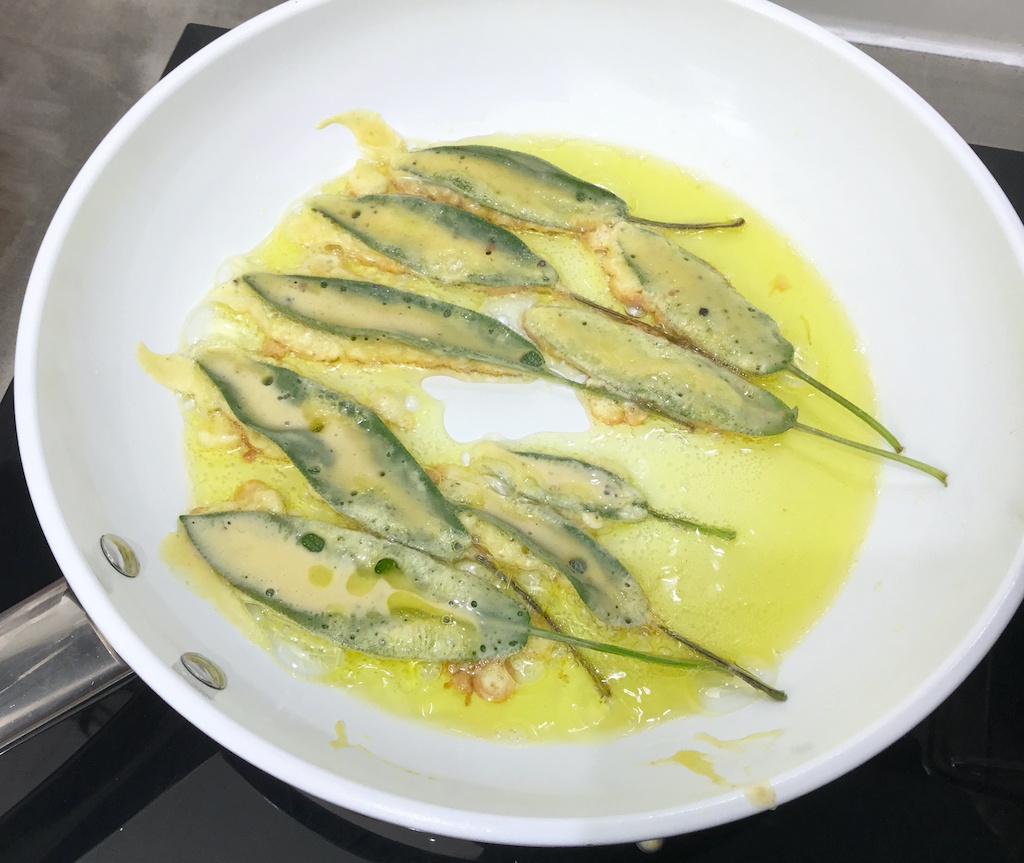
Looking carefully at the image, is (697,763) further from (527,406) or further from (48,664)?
(48,664)

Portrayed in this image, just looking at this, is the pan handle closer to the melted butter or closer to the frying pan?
the frying pan

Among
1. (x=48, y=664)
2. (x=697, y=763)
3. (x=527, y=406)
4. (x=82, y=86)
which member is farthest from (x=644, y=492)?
(x=82, y=86)

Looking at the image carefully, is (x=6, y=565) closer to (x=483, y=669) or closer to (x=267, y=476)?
(x=267, y=476)

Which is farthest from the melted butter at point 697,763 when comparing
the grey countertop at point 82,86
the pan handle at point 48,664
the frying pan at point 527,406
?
the grey countertop at point 82,86

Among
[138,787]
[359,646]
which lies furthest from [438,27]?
[138,787]

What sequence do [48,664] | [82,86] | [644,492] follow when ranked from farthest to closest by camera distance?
[82,86]
[644,492]
[48,664]

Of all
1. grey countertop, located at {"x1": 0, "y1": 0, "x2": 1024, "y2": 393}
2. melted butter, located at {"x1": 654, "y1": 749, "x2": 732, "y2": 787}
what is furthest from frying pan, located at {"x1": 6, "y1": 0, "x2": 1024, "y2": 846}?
grey countertop, located at {"x1": 0, "y1": 0, "x2": 1024, "y2": 393}

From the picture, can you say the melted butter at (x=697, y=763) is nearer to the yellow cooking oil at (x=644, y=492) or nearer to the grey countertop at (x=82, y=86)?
the yellow cooking oil at (x=644, y=492)
